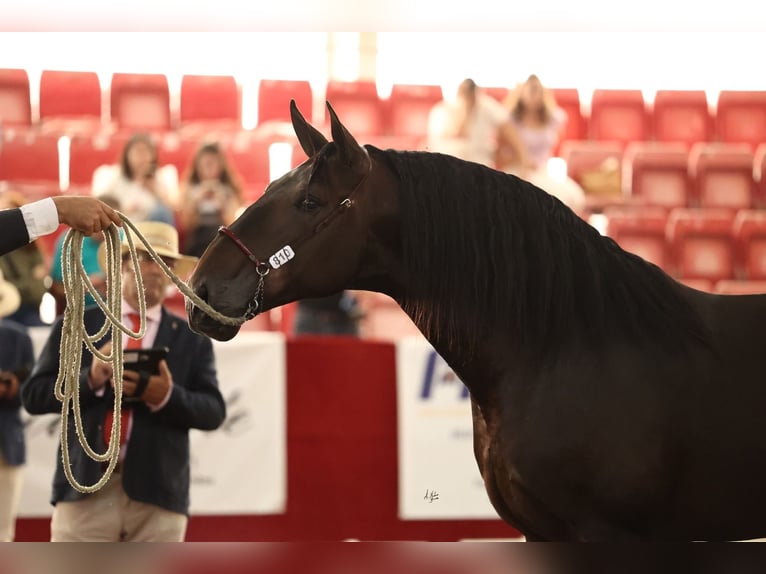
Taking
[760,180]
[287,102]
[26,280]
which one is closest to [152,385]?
[26,280]

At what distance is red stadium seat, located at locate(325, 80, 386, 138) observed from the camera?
10.2 m

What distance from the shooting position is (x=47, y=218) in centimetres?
276

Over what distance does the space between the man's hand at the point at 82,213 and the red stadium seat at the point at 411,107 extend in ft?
24.9

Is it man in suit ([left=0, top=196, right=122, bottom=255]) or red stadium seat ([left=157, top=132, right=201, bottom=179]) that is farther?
red stadium seat ([left=157, top=132, right=201, bottom=179])

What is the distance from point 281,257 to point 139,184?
4.59 metres

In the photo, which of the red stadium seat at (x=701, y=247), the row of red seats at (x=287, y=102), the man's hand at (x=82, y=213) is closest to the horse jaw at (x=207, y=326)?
the man's hand at (x=82, y=213)

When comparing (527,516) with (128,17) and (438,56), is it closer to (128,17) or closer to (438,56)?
(128,17)

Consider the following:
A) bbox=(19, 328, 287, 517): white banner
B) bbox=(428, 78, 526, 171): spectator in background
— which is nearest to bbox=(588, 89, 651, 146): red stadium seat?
bbox=(428, 78, 526, 171): spectator in background

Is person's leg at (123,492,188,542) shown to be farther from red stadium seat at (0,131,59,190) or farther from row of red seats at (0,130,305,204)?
red stadium seat at (0,131,59,190)

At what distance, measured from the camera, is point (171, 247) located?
13.5ft

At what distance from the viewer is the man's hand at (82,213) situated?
2809mm

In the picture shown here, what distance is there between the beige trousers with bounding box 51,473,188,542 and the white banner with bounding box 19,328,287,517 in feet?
5.18

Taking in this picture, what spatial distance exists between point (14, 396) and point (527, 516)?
117 inches

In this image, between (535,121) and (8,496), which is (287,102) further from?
(8,496)
